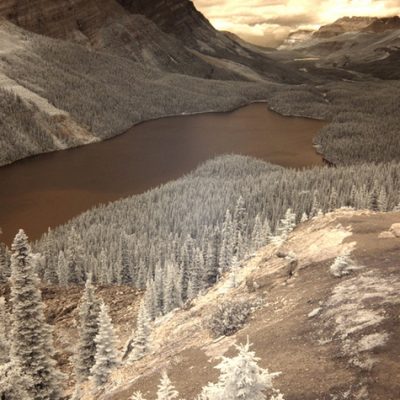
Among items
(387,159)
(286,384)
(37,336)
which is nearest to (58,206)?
(37,336)

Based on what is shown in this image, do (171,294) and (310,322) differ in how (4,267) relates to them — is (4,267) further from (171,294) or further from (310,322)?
(310,322)

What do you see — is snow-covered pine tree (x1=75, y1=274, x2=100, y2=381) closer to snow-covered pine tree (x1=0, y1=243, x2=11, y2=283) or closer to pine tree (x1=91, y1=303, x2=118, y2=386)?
pine tree (x1=91, y1=303, x2=118, y2=386)

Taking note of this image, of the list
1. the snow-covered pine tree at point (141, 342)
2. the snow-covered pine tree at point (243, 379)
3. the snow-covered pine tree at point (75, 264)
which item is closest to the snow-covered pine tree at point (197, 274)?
the snow-covered pine tree at point (75, 264)

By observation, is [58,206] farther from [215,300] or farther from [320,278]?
[320,278]

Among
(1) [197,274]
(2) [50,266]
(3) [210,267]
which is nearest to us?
(1) [197,274]

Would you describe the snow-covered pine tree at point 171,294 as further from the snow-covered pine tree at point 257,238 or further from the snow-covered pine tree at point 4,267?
the snow-covered pine tree at point 4,267

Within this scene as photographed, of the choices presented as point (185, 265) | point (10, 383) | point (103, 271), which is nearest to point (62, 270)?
point (103, 271)

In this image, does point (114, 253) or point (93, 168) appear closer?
point (114, 253)
